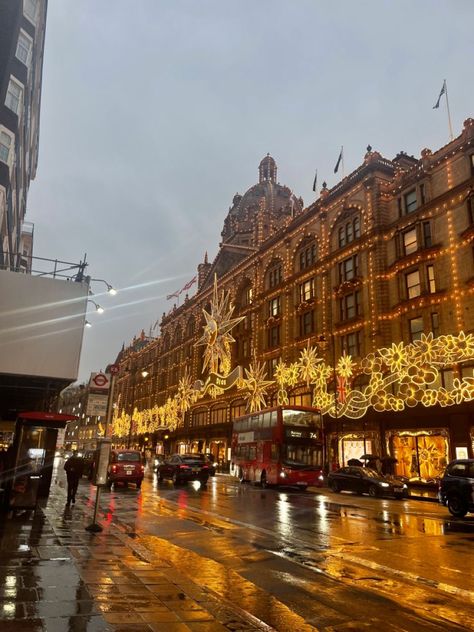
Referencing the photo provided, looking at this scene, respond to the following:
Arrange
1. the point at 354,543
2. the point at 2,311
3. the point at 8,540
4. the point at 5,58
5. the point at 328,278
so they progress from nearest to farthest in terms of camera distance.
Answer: the point at 8,540 < the point at 354,543 < the point at 2,311 < the point at 5,58 < the point at 328,278

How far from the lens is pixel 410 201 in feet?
121

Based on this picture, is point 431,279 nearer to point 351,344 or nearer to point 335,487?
point 351,344

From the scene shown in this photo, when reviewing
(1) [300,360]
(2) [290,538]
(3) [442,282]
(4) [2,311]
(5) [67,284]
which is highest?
(3) [442,282]

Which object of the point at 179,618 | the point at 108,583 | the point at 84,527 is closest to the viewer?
the point at 179,618

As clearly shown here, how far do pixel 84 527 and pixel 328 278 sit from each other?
35.3 meters

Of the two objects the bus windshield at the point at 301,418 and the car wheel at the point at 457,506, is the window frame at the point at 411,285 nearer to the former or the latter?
the bus windshield at the point at 301,418

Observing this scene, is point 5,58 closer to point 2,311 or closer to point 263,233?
point 2,311

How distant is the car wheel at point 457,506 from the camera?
53.5 ft

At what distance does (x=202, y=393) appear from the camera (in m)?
66.5

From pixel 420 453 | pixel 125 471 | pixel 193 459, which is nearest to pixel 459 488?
pixel 420 453

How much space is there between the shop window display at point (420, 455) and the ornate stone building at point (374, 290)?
0.23ft

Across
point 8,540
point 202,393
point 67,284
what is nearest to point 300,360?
point 202,393

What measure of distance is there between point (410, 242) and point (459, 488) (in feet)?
76.2

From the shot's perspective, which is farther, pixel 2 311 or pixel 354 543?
pixel 2 311
